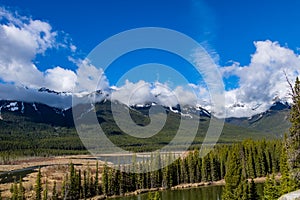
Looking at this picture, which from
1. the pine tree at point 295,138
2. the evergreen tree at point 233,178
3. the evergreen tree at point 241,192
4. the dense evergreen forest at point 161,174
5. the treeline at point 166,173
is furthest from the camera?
the treeline at point 166,173

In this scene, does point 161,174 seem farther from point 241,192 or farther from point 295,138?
point 295,138

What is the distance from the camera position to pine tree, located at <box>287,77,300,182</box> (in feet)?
103

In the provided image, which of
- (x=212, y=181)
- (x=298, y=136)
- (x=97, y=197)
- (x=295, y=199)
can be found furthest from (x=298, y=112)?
(x=212, y=181)

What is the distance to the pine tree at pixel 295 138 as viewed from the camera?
31.4 m

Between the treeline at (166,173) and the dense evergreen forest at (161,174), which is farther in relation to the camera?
the treeline at (166,173)

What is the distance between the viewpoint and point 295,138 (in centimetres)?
3212

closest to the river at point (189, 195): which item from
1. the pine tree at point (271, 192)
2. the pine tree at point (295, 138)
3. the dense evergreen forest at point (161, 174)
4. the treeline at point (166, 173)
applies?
the treeline at point (166, 173)

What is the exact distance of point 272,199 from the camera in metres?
57.9

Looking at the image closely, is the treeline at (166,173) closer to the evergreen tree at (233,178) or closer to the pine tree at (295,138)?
the evergreen tree at (233,178)

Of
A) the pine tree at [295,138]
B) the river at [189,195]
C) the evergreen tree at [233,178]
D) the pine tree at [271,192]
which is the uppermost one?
the pine tree at [295,138]

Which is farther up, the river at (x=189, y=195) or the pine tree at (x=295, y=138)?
the pine tree at (x=295, y=138)

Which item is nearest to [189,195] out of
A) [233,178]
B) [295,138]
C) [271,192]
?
[233,178]

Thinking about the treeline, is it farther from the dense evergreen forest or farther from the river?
the river

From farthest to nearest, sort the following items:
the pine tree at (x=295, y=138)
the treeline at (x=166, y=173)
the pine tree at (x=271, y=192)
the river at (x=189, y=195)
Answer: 1. the treeline at (x=166, y=173)
2. the river at (x=189, y=195)
3. the pine tree at (x=271, y=192)
4. the pine tree at (x=295, y=138)
